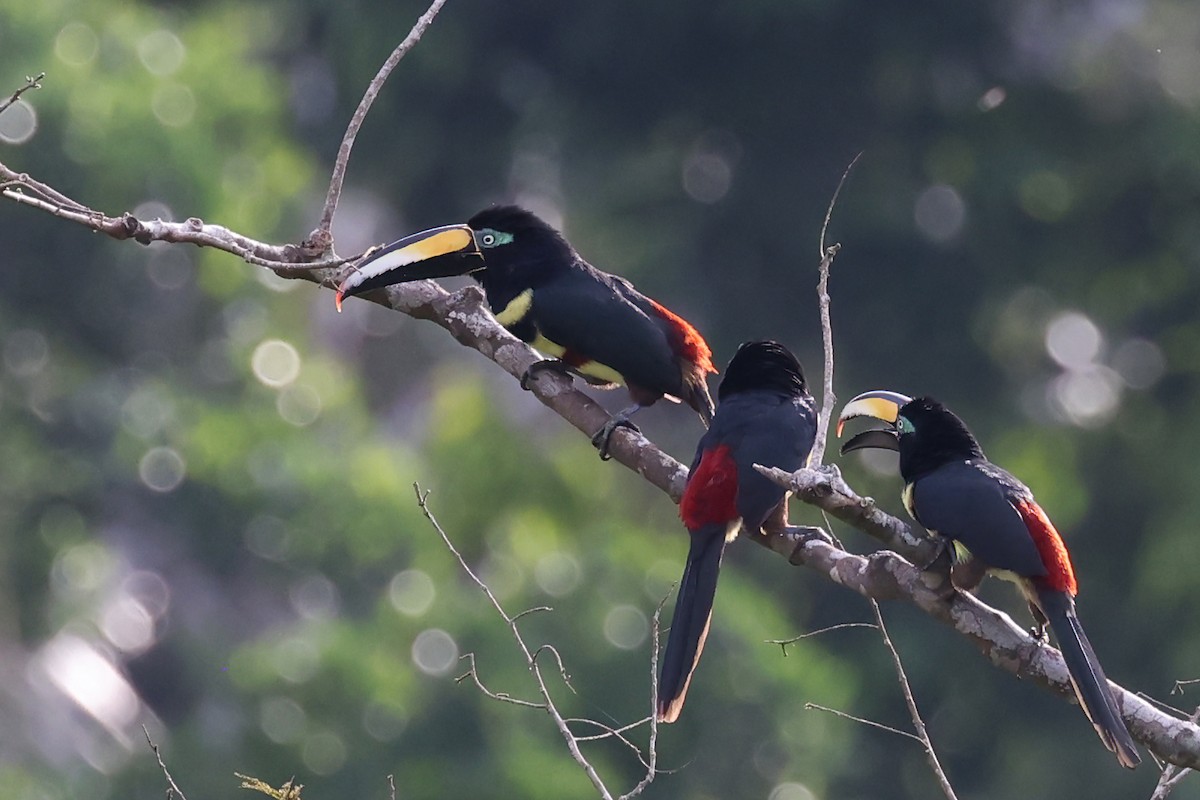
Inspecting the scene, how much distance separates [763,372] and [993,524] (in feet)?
2.22

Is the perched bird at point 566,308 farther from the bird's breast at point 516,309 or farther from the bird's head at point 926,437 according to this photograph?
the bird's head at point 926,437

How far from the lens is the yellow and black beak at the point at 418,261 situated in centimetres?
345

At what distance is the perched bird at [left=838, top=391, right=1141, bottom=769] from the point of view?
2814 millimetres

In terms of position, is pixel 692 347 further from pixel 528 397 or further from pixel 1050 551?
pixel 528 397

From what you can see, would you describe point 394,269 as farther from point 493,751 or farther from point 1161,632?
point 1161,632

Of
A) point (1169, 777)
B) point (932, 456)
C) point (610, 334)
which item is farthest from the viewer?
point (610, 334)

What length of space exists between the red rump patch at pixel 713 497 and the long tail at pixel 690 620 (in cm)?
2

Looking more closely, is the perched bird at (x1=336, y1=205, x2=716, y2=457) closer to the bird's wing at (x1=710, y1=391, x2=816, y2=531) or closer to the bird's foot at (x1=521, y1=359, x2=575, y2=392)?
the bird's foot at (x1=521, y1=359, x2=575, y2=392)

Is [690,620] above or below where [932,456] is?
below

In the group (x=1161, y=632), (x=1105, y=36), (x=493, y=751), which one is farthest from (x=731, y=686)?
(x=1105, y=36)

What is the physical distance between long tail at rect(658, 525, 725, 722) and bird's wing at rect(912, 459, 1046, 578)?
37 centimetres

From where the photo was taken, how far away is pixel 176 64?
9.30 metres

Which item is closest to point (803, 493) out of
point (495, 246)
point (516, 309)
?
point (516, 309)

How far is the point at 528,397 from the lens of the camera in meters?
11.1
